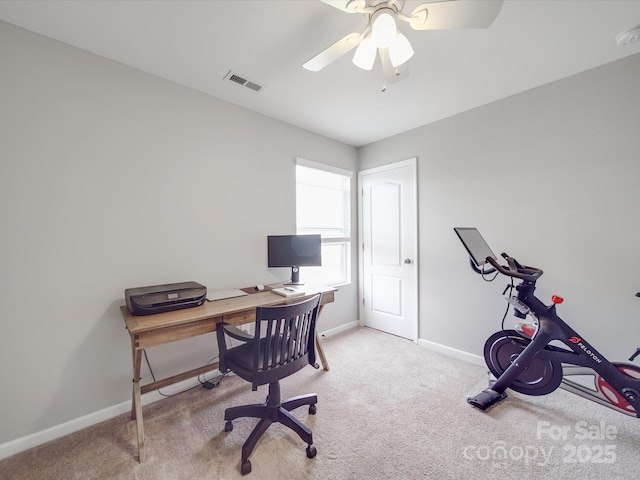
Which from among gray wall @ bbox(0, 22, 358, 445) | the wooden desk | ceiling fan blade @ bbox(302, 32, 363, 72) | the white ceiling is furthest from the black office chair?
the white ceiling

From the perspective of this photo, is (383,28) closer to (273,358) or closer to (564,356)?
(273,358)

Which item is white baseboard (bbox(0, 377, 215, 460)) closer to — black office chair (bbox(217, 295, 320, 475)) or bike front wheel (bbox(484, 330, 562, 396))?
black office chair (bbox(217, 295, 320, 475))

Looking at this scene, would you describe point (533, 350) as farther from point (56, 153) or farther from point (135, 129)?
point (56, 153)

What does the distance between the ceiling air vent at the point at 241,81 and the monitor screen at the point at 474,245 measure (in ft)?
6.53

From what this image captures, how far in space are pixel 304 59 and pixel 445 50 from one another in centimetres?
99

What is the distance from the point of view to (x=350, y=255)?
364 cm

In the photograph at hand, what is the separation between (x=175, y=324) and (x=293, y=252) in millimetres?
1314

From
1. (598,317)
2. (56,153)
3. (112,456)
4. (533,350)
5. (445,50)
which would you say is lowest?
(112,456)

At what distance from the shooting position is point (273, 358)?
5.06 feet

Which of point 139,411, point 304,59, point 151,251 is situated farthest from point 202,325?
point 304,59

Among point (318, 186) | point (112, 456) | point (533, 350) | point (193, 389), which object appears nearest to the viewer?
point (112, 456)

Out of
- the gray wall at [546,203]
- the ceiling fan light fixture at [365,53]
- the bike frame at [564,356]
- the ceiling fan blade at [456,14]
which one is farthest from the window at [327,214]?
the bike frame at [564,356]

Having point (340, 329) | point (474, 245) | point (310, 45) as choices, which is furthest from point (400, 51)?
point (340, 329)

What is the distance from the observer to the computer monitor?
8.80 feet
